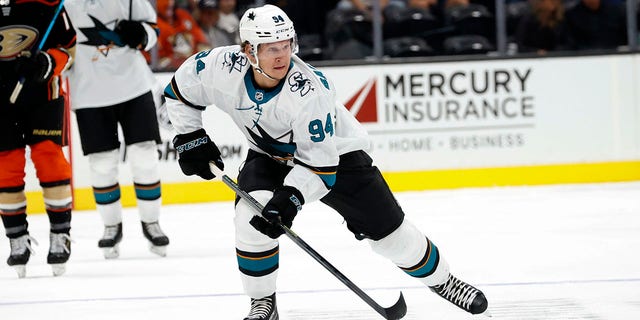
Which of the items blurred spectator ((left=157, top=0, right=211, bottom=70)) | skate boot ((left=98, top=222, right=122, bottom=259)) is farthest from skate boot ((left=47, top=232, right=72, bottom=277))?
blurred spectator ((left=157, top=0, right=211, bottom=70))

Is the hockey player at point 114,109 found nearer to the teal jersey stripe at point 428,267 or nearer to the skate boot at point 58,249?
the skate boot at point 58,249

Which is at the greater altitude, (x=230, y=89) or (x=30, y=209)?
(x=230, y=89)

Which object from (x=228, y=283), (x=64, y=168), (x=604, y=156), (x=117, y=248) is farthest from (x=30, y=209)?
(x=604, y=156)

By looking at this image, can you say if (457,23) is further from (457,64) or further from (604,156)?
(604,156)

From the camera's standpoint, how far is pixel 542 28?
21.5 feet

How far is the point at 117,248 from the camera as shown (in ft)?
14.7

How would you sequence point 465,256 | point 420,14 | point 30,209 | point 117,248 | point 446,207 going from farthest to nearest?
point 420,14, point 30,209, point 446,207, point 117,248, point 465,256

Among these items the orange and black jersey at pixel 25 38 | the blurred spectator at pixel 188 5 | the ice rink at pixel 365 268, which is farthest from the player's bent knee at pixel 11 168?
the blurred spectator at pixel 188 5

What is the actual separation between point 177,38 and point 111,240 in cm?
218

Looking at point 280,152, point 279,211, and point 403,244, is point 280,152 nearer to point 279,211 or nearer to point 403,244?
point 279,211

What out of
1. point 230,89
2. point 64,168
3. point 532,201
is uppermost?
point 230,89

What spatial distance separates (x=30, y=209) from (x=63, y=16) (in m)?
2.37

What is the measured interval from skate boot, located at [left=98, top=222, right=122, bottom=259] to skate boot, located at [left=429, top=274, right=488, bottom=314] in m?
1.81

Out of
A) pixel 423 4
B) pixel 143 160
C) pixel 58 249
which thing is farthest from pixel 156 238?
pixel 423 4
